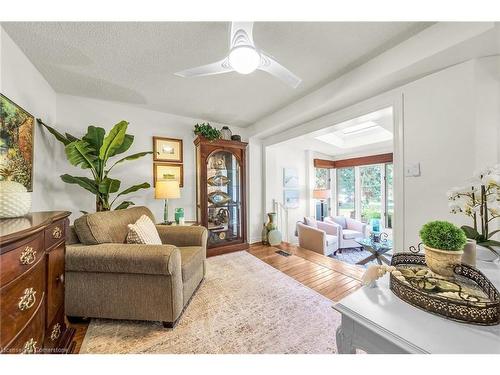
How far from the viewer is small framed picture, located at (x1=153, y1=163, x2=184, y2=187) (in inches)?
112

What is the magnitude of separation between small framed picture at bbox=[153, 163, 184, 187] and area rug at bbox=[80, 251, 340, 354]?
5.45 feet

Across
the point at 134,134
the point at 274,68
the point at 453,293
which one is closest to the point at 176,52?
the point at 274,68

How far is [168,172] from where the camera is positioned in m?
2.91

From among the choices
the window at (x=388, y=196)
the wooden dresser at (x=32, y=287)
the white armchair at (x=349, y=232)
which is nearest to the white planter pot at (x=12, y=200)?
the wooden dresser at (x=32, y=287)

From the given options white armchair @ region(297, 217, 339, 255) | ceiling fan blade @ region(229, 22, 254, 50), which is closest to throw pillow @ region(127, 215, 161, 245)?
ceiling fan blade @ region(229, 22, 254, 50)

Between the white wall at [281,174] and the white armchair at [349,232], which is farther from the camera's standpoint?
the white armchair at [349,232]

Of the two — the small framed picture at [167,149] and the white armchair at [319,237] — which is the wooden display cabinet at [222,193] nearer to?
the small framed picture at [167,149]

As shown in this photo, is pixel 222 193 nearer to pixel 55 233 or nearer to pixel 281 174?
pixel 281 174

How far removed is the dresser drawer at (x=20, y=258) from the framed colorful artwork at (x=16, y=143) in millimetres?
931

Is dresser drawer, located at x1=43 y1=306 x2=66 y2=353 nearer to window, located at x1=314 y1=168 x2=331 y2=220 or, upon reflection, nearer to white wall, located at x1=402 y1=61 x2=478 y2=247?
white wall, located at x1=402 y1=61 x2=478 y2=247

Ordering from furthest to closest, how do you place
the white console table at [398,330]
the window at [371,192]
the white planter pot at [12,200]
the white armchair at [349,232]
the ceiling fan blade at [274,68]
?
the window at [371,192], the white armchair at [349,232], the ceiling fan blade at [274,68], the white planter pot at [12,200], the white console table at [398,330]

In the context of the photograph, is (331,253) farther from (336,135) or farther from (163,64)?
(163,64)

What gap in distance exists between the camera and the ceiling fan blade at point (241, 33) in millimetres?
1153

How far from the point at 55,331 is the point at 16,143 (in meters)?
1.44
